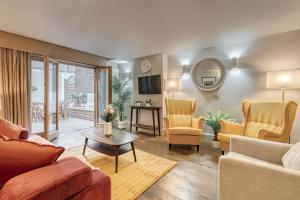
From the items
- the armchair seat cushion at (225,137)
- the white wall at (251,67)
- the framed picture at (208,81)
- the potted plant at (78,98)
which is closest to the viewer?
the armchair seat cushion at (225,137)

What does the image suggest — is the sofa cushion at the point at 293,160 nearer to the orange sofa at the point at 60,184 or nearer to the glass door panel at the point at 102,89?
the orange sofa at the point at 60,184

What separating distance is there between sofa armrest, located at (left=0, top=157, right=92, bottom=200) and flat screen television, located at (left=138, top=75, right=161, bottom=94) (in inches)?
151

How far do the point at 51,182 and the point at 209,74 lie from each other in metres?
3.96

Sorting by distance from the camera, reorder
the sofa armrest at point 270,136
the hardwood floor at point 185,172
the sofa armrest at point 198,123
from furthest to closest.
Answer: the sofa armrest at point 198,123 → the sofa armrest at point 270,136 → the hardwood floor at point 185,172

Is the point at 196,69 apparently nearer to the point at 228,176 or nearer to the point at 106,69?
the point at 106,69

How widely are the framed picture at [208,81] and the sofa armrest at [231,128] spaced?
1.29 meters

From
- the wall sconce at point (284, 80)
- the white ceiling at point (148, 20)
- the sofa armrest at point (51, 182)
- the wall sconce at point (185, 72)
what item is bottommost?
the sofa armrest at point (51, 182)

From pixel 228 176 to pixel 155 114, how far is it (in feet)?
11.8

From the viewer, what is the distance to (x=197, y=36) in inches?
132

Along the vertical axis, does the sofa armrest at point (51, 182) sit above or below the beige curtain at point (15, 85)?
below

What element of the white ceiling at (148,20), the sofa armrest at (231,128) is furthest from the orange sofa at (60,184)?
the sofa armrest at (231,128)

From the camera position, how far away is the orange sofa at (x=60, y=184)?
0.79 m

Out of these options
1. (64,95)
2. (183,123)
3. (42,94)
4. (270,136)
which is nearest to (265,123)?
(270,136)

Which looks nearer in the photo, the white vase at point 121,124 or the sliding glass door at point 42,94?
the sliding glass door at point 42,94
